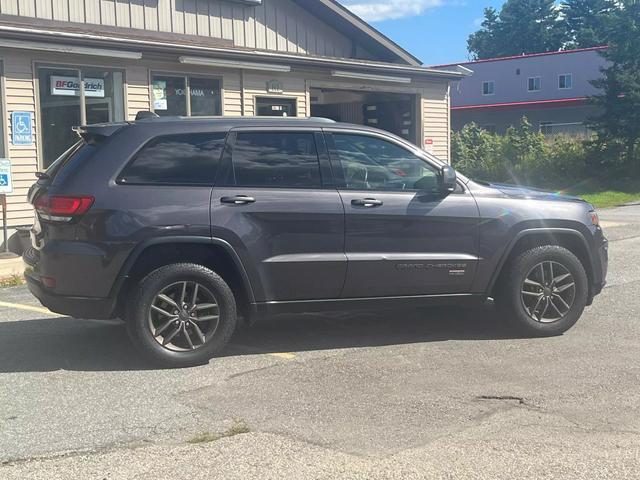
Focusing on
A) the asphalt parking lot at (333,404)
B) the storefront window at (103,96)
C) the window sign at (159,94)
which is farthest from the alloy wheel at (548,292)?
the window sign at (159,94)

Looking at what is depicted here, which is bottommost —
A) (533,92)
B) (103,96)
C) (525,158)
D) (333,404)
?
(333,404)

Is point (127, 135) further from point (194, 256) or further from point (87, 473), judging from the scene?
point (87, 473)

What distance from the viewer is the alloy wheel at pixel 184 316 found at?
214 inches

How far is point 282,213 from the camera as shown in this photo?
563 centimetres

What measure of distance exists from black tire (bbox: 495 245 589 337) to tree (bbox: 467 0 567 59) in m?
92.1

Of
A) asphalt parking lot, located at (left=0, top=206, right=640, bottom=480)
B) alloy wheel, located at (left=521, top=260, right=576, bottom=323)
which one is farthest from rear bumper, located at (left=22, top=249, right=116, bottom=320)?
alloy wheel, located at (left=521, top=260, right=576, bottom=323)

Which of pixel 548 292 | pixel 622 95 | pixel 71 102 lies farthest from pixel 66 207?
pixel 622 95

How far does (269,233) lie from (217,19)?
10702mm

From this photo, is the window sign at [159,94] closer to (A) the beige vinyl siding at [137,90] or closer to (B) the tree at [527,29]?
(A) the beige vinyl siding at [137,90]

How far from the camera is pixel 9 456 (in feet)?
12.9

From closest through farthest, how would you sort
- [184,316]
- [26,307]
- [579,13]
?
[184,316] < [26,307] < [579,13]

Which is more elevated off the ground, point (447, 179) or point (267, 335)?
point (447, 179)

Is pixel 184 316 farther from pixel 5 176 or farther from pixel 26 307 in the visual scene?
pixel 5 176

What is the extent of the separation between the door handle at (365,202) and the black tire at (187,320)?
121cm
